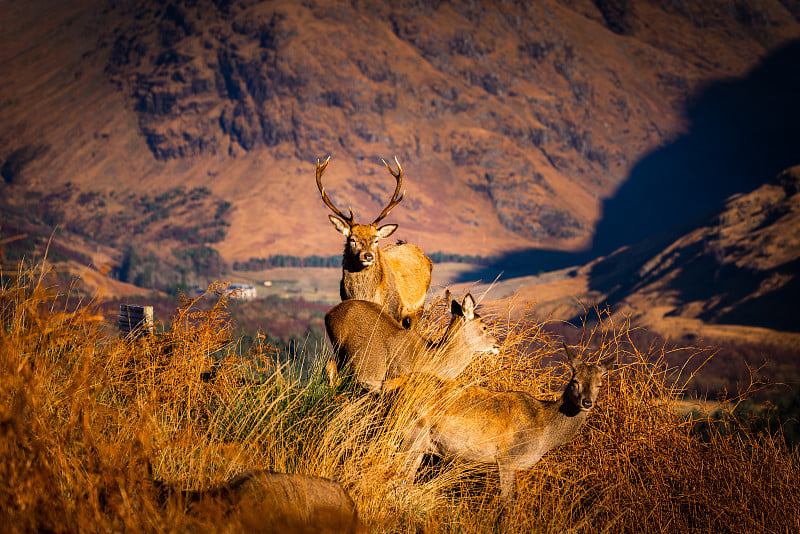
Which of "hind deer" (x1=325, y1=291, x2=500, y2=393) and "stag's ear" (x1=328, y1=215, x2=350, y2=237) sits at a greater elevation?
"stag's ear" (x1=328, y1=215, x2=350, y2=237)

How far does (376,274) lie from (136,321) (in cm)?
340

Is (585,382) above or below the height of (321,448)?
above

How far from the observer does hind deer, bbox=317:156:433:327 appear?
9352 mm

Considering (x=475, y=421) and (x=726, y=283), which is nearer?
(x=475, y=421)

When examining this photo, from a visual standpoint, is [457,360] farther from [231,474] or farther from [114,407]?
[114,407]

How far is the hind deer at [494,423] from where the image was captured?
5.58 m

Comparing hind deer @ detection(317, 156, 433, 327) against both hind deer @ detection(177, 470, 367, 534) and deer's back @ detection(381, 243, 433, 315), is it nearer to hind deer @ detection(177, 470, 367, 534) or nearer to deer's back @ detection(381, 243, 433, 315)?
deer's back @ detection(381, 243, 433, 315)

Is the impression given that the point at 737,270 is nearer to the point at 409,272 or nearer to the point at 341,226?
the point at 409,272

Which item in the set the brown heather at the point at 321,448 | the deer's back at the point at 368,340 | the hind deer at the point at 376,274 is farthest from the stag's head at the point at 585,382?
the hind deer at the point at 376,274

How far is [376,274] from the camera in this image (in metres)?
9.70

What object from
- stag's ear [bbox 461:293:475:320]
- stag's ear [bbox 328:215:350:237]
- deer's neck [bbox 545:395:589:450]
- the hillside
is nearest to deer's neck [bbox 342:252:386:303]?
stag's ear [bbox 328:215:350:237]

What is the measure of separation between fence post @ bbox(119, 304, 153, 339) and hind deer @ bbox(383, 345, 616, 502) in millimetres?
4121

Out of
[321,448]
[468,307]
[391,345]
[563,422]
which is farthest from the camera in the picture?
[468,307]

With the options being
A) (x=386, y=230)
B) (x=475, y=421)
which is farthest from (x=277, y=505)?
(x=386, y=230)
